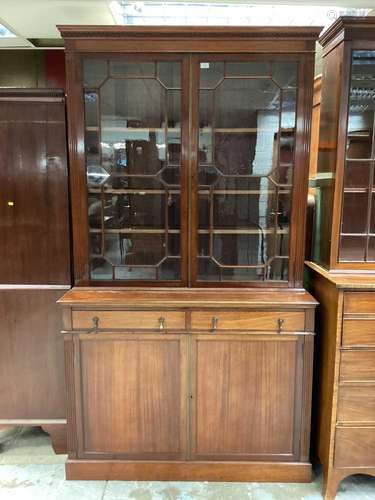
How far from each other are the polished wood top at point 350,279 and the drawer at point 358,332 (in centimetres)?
16

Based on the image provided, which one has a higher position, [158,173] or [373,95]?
[373,95]

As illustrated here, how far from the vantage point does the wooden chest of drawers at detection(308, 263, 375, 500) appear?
1710 mm

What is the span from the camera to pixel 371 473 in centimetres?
181

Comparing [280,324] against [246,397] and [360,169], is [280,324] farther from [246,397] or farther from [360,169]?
[360,169]

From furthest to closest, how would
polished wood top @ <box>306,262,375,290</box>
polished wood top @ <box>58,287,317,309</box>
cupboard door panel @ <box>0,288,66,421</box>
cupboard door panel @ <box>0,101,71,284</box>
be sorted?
1. cupboard door panel @ <box>0,288,66,421</box>
2. cupboard door panel @ <box>0,101,71,284</box>
3. polished wood top @ <box>58,287,317,309</box>
4. polished wood top @ <box>306,262,375,290</box>

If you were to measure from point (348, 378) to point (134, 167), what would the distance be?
1.43m

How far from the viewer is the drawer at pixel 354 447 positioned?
1771mm

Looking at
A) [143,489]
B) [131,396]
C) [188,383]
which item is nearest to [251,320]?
[188,383]

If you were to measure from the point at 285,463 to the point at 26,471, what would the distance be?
52.7 inches

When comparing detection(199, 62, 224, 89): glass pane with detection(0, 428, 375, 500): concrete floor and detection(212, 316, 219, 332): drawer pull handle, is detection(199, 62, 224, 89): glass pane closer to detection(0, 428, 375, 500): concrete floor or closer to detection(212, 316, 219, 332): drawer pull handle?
detection(212, 316, 219, 332): drawer pull handle

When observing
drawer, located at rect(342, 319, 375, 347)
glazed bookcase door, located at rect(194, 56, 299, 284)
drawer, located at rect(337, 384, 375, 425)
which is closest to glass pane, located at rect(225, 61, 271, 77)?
glazed bookcase door, located at rect(194, 56, 299, 284)

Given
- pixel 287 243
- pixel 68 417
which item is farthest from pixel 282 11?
pixel 68 417

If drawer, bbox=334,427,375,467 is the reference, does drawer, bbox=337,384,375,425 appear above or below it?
above

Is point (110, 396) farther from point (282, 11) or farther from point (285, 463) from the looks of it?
point (282, 11)
